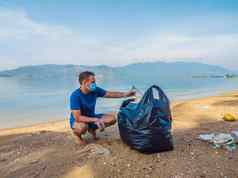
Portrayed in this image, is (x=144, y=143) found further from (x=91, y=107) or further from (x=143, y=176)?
(x=91, y=107)

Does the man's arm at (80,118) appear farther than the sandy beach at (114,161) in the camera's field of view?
Yes

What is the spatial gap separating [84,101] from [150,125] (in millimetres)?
1094

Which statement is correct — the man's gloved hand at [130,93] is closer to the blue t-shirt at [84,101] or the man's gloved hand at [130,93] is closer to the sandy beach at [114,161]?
the blue t-shirt at [84,101]

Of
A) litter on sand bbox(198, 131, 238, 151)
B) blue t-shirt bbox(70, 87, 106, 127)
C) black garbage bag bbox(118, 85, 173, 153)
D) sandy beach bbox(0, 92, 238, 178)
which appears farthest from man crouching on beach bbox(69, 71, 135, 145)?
litter on sand bbox(198, 131, 238, 151)

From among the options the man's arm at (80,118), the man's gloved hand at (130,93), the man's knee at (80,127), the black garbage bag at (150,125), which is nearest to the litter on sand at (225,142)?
the black garbage bag at (150,125)

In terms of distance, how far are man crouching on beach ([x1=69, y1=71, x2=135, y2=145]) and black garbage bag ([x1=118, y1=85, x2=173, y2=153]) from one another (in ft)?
1.60

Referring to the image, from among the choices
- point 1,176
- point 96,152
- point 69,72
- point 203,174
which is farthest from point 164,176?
point 69,72

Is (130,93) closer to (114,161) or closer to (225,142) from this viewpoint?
(114,161)

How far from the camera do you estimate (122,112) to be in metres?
3.87

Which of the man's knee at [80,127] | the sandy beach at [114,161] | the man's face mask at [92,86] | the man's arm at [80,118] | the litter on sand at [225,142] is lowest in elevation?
the sandy beach at [114,161]

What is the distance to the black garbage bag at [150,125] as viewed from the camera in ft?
11.3

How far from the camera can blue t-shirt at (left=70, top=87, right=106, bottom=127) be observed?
12.9ft

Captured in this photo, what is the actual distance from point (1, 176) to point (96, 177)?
126 centimetres

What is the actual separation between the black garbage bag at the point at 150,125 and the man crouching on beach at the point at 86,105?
0.49 m
